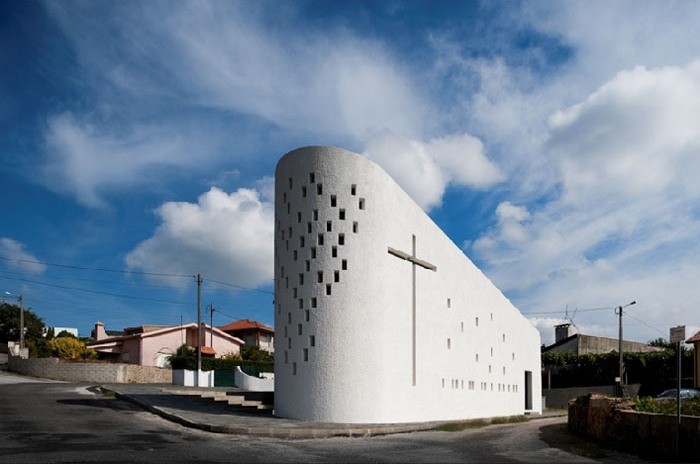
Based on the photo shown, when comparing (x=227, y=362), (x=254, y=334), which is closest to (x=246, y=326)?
(x=254, y=334)

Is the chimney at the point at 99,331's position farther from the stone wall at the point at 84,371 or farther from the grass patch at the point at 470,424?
the grass patch at the point at 470,424

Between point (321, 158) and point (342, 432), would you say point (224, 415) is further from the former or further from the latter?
point (321, 158)

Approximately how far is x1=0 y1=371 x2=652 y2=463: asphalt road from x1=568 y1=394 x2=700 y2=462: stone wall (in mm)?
462

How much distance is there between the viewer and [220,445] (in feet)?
48.9

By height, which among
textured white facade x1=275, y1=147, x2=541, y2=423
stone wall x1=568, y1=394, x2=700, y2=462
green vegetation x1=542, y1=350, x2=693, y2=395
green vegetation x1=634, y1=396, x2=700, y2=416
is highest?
textured white facade x1=275, y1=147, x2=541, y2=423

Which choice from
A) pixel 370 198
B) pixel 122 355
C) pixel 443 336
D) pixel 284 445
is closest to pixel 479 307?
pixel 443 336

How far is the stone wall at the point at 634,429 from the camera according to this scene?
42.1ft

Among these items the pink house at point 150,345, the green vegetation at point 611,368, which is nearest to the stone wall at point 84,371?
the pink house at point 150,345

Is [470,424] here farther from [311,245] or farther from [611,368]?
[611,368]

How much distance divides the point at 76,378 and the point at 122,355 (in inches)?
494

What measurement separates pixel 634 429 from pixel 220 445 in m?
9.33

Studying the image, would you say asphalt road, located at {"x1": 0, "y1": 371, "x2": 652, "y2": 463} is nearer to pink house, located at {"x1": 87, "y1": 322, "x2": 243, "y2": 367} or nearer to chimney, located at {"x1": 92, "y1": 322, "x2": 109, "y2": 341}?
pink house, located at {"x1": 87, "y1": 322, "x2": 243, "y2": 367}

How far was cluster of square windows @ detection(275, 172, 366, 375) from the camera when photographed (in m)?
21.4

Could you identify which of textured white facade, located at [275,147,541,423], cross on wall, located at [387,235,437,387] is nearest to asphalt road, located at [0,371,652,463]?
textured white facade, located at [275,147,541,423]
